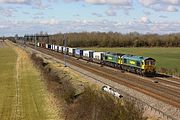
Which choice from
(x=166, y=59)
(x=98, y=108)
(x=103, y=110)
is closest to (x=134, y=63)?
(x=98, y=108)

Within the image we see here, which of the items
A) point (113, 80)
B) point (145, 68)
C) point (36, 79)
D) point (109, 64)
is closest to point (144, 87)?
point (113, 80)

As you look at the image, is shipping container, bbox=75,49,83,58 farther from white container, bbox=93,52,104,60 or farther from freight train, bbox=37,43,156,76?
white container, bbox=93,52,104,60

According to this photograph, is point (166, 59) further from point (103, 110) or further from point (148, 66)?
point (103, 110)

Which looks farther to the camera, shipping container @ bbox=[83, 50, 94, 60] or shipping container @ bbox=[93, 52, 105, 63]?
shipping container @ bbox=[83, 50, 94, 60]

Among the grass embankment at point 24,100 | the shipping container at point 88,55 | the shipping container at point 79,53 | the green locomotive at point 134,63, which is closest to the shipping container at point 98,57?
the shipping container at point 88,55

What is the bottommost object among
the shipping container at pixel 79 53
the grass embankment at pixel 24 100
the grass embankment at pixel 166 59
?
the grass embankment at pixel 24 100

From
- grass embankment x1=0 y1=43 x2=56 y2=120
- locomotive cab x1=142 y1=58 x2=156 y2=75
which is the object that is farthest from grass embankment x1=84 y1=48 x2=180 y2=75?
grass embankment x1=0 y1=43 x2=56 y2=120

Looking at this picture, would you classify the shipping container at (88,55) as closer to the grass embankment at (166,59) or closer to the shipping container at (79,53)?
the shipping container at (79,53)

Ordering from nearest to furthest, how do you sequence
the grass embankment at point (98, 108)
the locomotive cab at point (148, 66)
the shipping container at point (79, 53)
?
the grass embankment at point (98, 108)
the locomotive cab at point (148, 66)
the shipping container at point (79, 53)

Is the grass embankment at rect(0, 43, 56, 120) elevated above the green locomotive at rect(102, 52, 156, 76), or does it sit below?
below

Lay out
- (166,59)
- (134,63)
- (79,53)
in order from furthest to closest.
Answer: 1. (79,53)
2. (166,59)
3. (134,63)

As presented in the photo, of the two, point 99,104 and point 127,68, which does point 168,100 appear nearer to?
point 99,104

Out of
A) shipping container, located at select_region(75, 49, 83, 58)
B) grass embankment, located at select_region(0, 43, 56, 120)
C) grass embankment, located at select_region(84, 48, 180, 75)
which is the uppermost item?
shipping container, located at select_region(75, 49, 83, 58)

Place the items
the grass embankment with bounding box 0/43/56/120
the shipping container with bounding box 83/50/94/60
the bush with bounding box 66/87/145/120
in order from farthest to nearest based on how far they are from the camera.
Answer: the shipping container with bounding box 83/50/94/60, the grass embankment with bounding box 0/43/56/120, the bush with bounding box 66/87/145/120
